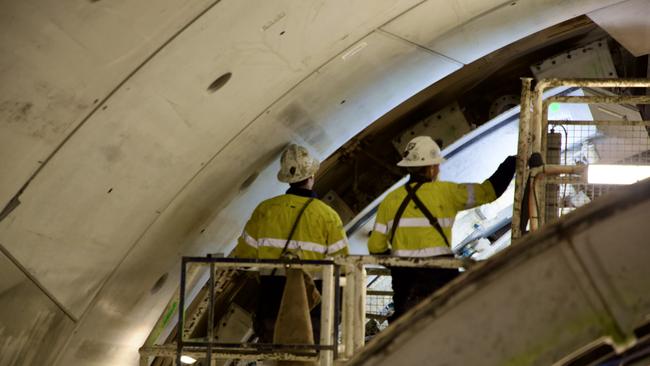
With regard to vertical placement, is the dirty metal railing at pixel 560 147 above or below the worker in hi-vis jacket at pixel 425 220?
above

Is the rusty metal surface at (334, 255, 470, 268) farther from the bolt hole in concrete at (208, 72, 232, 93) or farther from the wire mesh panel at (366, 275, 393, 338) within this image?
the wire mesh panel at (366, 275, 393, 338)

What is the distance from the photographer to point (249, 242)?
7367mm

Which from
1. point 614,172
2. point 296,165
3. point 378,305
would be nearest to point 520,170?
point 614,172

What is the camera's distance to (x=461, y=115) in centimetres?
1035

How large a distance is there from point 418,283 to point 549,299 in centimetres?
347

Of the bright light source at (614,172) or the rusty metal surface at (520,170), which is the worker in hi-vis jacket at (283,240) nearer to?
the rusty metal surface at (520,170)

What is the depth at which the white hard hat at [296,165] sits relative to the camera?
7.77 metres

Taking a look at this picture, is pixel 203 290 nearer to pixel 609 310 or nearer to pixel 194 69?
pixel 194 69

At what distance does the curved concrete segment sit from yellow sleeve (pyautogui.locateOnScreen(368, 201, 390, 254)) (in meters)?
3.54

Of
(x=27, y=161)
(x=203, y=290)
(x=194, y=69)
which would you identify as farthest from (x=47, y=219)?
(x=203, y=290)

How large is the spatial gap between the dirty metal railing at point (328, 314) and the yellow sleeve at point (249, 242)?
3.36 ft

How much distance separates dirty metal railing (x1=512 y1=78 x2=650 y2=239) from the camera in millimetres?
6230

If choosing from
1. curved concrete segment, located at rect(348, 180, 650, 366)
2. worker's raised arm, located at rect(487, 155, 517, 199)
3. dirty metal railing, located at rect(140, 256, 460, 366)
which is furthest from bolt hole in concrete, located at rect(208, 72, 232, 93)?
curved concrete segment, located at rect(348, 180, 650, 366)

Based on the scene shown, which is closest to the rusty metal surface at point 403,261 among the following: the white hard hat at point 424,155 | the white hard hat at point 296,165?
the white hard hat at point 424,155
